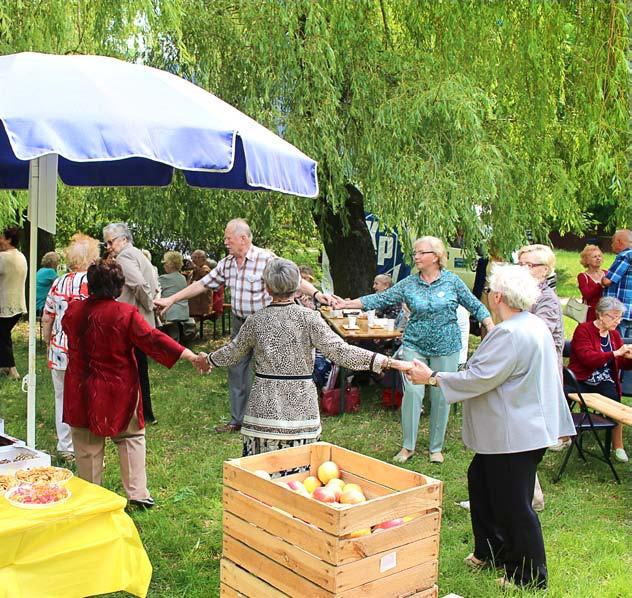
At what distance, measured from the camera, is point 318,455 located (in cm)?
409

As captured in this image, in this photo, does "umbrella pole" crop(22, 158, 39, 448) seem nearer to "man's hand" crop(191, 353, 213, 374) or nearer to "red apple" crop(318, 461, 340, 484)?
"man's hand" crop(191, 353, 213, 374)

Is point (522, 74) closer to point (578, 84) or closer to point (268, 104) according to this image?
point (578, 84)

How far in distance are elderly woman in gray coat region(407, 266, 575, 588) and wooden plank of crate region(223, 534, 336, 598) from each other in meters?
1.32

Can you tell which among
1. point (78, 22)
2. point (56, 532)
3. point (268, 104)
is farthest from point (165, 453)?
point (78, 22)

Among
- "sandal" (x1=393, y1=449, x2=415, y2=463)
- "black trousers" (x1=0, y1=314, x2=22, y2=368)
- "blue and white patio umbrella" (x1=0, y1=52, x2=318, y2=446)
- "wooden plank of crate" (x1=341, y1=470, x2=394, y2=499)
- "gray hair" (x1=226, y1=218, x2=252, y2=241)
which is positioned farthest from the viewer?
"black trousers" (x1=0, y1=314, x2=22, y2=368)

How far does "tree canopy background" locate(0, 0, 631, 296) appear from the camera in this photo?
26.6 ft

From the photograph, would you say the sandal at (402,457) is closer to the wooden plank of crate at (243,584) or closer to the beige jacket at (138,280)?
the beige jacket at (138,280)

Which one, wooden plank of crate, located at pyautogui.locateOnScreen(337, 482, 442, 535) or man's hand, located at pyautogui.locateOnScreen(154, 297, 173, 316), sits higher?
man's hand, located at pyautogui.locateOnScreen(154, 297, 173, 316)

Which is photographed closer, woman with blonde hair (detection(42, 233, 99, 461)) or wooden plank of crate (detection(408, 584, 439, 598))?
wooden plank of crate (detection(408, 584, 439, 598))

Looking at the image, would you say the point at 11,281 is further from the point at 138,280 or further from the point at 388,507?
the point at 388,507

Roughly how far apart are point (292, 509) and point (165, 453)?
361 cm

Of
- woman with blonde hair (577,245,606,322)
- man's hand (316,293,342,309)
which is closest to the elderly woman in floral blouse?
man's hand (316,293,342,309)

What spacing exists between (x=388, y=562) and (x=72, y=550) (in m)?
1.34

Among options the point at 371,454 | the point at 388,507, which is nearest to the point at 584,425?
the point at 371,454
